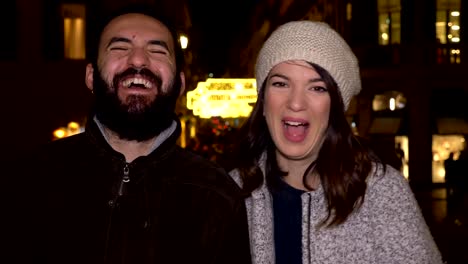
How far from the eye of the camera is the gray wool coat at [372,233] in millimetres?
3281

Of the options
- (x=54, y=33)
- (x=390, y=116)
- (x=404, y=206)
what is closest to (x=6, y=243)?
(x=404, y=206)

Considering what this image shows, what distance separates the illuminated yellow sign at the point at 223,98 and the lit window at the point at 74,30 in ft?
14.6

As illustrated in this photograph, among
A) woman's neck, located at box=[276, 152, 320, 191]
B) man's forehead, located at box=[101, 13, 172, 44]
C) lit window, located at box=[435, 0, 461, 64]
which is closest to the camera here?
man's forehead, located at box=[101, 13, 172, 44]

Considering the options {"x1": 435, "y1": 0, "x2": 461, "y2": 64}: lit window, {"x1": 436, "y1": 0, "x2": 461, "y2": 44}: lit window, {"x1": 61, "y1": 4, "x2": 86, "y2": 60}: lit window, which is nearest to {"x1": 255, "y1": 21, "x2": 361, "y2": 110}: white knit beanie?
{"x1": 61, "y1": 4, "x2": 86, "y2": 60}: lit window

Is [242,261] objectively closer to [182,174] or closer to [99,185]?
[182,174]

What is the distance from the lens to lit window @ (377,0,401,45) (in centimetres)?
2634

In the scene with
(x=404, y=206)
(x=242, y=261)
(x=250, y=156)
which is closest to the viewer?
(x=242, y=261)

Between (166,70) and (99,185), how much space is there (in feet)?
2.36

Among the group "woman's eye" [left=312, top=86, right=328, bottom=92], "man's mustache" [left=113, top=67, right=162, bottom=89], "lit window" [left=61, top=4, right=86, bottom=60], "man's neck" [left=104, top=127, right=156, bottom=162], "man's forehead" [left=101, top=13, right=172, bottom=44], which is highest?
"lit window" [left=61, top=4, right=86, bottom=60]

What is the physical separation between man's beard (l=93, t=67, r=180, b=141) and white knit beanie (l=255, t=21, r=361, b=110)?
772 mm

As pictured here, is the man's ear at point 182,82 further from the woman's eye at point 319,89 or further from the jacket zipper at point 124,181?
the woman's eye at point 319,89

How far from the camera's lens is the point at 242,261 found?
9.82ft

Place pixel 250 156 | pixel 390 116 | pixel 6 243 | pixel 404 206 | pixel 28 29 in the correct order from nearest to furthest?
pixel 6 243
pixel 404 206
pixel 250 156
pixel 28 29
pixel 390 116

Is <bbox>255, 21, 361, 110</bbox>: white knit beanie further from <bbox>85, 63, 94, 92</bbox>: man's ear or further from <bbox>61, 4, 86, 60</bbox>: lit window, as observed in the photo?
<bbox>61, 4, 86, 60</bbox>: lit window
